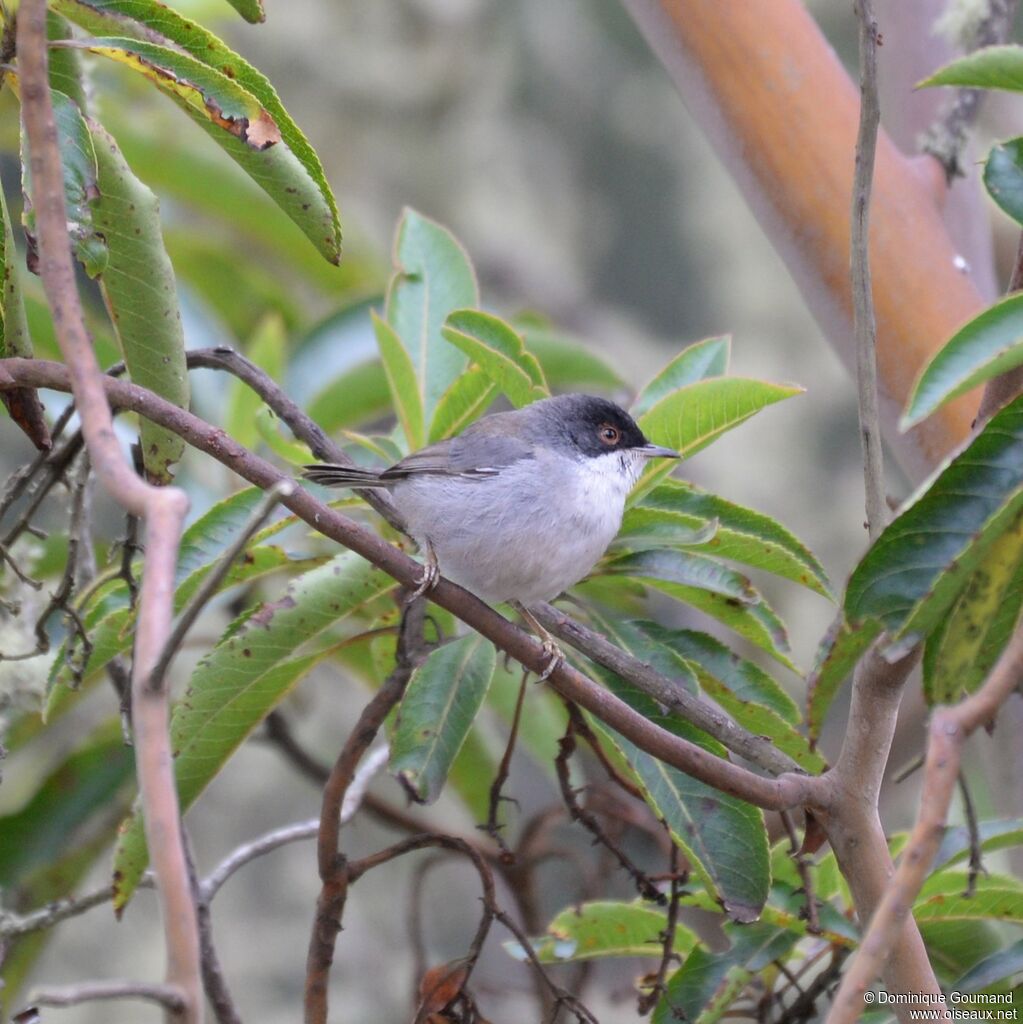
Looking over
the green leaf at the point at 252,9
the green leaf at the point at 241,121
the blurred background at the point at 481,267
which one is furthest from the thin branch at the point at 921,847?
the blurred background at the point at 481,267

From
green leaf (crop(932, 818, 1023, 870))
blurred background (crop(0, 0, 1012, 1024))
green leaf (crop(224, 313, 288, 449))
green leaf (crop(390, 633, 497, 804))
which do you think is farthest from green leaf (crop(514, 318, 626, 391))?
green leaf (crop(932, 818, 1023, 870))

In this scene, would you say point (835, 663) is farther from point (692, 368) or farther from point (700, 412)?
point (692, 368)

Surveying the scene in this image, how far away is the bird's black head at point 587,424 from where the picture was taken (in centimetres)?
325

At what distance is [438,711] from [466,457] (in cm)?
94

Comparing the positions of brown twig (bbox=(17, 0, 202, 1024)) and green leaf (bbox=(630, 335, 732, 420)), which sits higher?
brown twig (bbox=(17, 0, 202, 1024))

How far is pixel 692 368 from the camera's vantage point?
9.33 ft

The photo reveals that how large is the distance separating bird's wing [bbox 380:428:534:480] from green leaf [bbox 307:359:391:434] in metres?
0.66

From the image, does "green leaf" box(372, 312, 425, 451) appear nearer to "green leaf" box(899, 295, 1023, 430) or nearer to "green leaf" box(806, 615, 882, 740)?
"green leaf" box(806, 615, 882, 740)

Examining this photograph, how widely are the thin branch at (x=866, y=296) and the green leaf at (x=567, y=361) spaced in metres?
2.19

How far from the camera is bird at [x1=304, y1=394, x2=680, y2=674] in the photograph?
8.95 feet

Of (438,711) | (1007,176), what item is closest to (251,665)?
(438,711)

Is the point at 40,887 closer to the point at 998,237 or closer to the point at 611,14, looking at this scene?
the point at 998,237

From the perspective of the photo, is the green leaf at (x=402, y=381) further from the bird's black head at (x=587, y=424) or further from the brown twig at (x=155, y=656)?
the brown twig at (x=155, y=656)

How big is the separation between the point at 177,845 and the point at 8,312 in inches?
52.5
